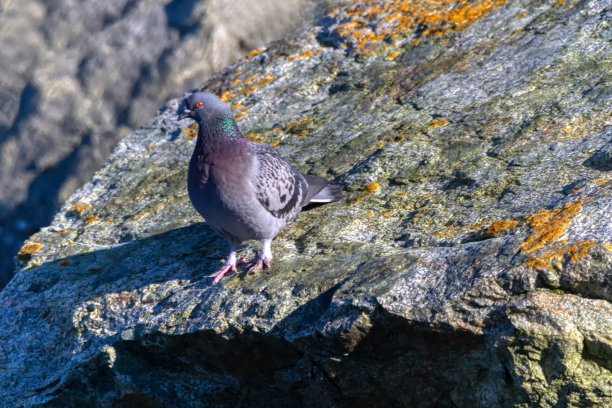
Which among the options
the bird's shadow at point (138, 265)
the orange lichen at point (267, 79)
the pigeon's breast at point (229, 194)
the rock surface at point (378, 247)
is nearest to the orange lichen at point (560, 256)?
the rock surface at point (378, 247)

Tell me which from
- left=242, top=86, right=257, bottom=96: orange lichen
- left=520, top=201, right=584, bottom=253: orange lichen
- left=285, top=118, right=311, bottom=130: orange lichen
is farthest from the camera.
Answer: left=242, top=86, right=257, bottom=96: orange lichen

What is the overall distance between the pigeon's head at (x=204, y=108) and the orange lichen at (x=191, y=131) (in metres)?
1.84

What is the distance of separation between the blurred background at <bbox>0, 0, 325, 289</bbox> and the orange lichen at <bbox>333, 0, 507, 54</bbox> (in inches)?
36.0

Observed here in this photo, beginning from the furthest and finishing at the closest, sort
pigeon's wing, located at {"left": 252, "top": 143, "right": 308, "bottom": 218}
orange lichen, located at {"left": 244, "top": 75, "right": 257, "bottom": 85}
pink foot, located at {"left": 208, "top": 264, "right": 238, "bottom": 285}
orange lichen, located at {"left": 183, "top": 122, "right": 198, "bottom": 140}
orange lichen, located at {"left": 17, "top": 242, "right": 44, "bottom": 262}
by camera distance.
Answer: orange lichen, located at {"left": 244, "top": 75, "right": 257, "bottom": 85} < orange lichen, located at {"left": 183, "top": 122, "right": 198, "bottom": 140} < orange lichen, located at {"left": 17, "top": 242, "right": 44, "bottom": 262} < pigeon's wing, located at {"left": 252, "top": 143, "right": 308, "bottom": 218} < pink foot, located at {"left": 208, "top": 264, "right": 238, "bottom": 285}

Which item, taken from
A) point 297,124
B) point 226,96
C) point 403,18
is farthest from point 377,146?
point 226,96

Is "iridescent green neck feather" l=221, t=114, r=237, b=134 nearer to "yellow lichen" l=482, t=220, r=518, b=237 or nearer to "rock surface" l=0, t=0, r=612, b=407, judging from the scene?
"rock surface" l=0, t=0, r=612, b=407

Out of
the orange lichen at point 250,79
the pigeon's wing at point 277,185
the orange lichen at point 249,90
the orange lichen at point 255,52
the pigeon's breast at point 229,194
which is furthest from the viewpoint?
the orange lichen at point 255,52

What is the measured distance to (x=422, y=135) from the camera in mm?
6133

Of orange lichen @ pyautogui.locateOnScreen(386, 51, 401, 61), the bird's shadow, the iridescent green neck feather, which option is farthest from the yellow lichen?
orange lichen @ pyautogui.locateOnScreen(386, 51, 401, 61)

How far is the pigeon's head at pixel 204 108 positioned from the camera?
5.63 m

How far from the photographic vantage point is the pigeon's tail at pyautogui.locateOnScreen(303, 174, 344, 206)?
5660mm

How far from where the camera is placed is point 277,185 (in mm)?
5457

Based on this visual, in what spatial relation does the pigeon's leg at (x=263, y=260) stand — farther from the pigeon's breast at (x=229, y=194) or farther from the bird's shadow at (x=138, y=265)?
the bird's shadow at (x=138, y=265)

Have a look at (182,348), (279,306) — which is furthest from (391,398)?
(182,348)
